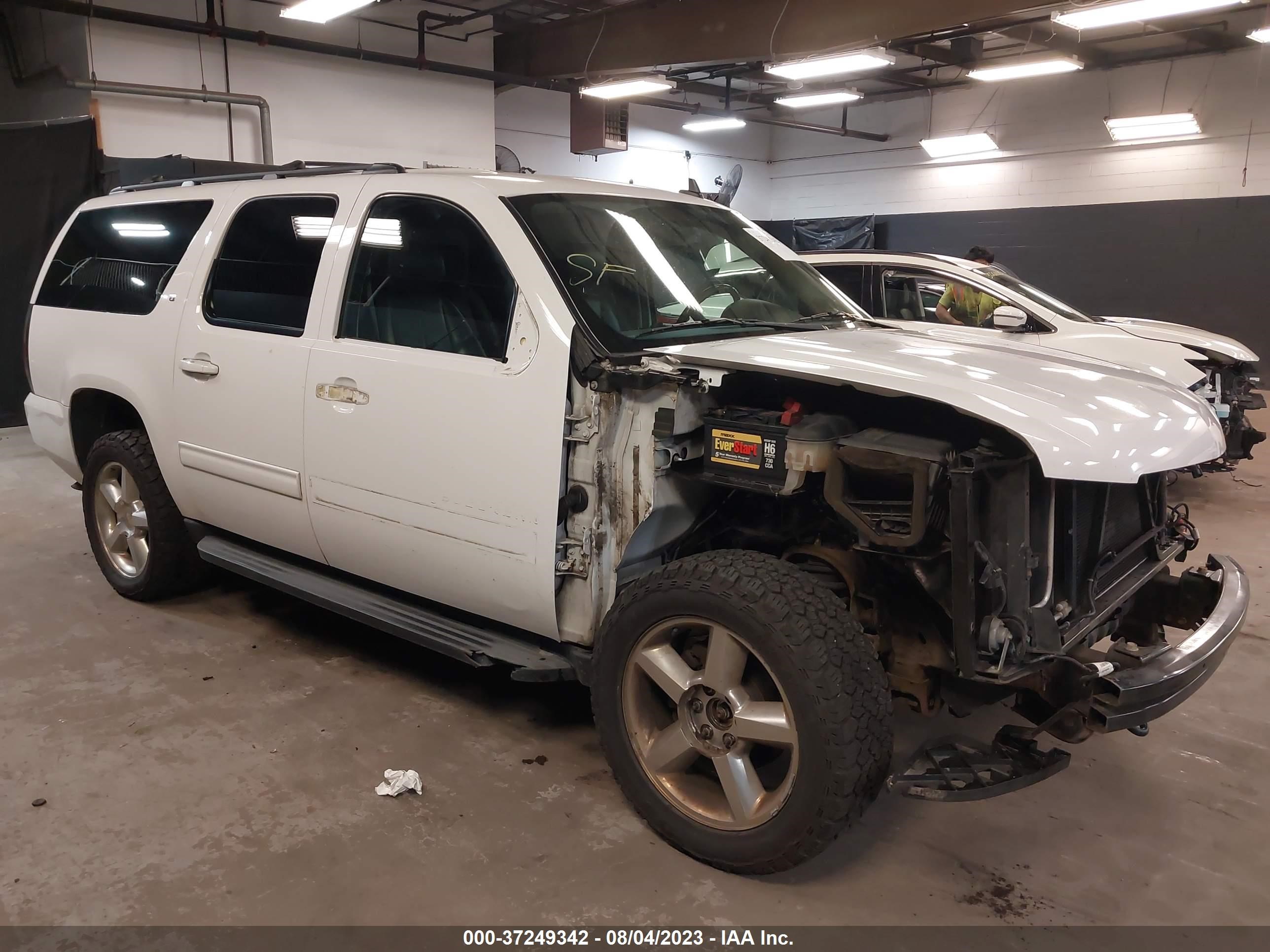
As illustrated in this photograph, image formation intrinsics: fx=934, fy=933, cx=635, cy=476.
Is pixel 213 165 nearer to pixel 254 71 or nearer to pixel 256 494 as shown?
pixel 254 71

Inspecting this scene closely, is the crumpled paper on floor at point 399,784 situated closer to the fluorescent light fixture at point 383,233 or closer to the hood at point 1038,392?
the hood at point 1038,392

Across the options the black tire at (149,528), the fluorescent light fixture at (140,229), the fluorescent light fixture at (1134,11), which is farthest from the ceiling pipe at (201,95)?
the fluorescent light fixture at (1134,11)

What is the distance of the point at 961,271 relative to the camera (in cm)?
682

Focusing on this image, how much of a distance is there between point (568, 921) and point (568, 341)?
1509 mm

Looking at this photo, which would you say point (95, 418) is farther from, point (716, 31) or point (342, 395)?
point (716, 31)

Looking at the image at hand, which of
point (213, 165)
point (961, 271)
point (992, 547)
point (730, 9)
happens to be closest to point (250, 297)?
point (992, 547)

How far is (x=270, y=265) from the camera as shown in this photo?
3531 mm

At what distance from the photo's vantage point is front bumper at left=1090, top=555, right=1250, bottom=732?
2223 millimetres

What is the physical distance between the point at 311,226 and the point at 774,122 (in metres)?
14.8

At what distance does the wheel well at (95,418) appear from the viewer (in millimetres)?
4371

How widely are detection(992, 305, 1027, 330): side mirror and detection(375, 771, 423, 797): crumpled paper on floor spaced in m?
4.51

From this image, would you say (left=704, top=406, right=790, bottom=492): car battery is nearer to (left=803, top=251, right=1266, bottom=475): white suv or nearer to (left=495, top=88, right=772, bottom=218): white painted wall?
(left=803, top=251, right=1266, bottom=475): white suv

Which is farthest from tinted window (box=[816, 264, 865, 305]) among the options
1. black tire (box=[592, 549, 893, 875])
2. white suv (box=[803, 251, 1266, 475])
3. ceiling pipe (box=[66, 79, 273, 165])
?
ceiling pipe (box=[66, 79, 273, 165])

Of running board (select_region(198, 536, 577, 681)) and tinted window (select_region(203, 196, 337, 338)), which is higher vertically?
tinted window (select_region(203, 196, 337, 338))
